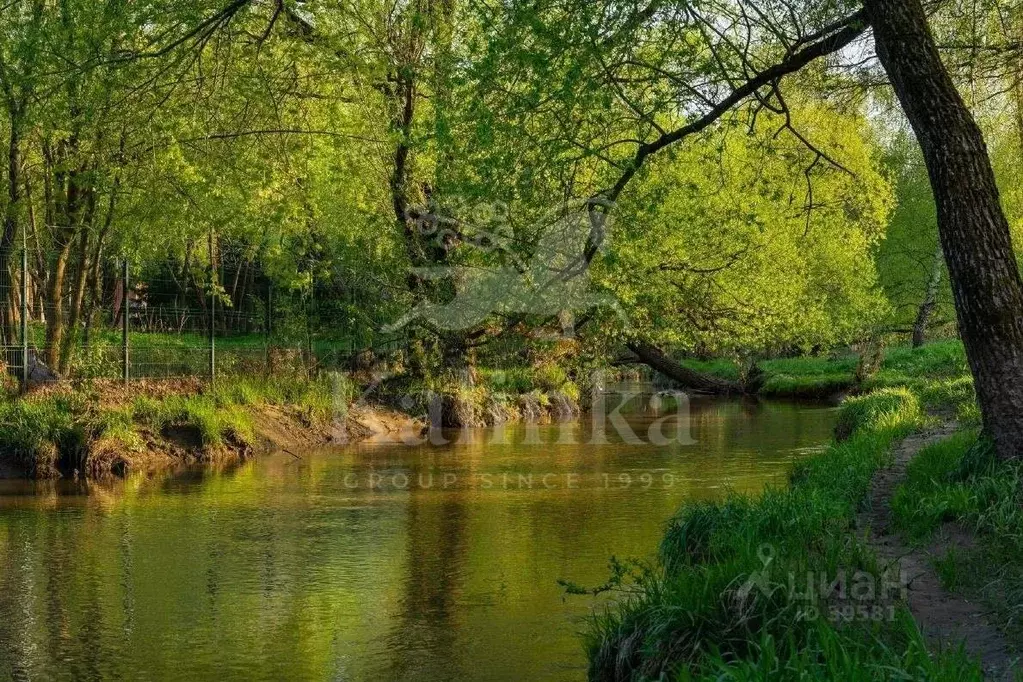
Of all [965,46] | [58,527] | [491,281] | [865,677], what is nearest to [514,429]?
[491,281]

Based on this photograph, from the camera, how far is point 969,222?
8.49m

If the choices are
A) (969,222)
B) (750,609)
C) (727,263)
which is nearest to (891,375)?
(727,263)

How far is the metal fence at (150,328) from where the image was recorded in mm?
19891

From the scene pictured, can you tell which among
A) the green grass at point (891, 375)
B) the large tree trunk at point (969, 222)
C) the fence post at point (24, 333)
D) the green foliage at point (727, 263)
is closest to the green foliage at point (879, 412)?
the green grass at point (891, 375)

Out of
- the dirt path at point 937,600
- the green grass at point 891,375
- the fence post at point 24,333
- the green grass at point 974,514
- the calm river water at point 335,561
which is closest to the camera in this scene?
the dirt path at point 937,600

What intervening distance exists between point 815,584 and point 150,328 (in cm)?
1875

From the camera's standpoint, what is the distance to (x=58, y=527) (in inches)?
496

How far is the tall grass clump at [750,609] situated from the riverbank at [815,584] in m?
0.01

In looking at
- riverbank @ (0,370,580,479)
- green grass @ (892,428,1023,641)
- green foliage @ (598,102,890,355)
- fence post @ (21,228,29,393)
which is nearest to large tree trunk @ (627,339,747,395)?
green foliage @ (598,102,890,355)

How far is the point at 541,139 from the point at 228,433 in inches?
417

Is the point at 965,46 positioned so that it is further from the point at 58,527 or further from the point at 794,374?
the point at 794,374

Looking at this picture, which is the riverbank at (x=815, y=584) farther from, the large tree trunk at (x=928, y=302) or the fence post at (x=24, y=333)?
the large tree trunk at (x=928, y=302)

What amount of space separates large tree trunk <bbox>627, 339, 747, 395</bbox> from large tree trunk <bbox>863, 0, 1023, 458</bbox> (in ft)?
47.4

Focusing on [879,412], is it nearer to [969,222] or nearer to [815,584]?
[969,222]
